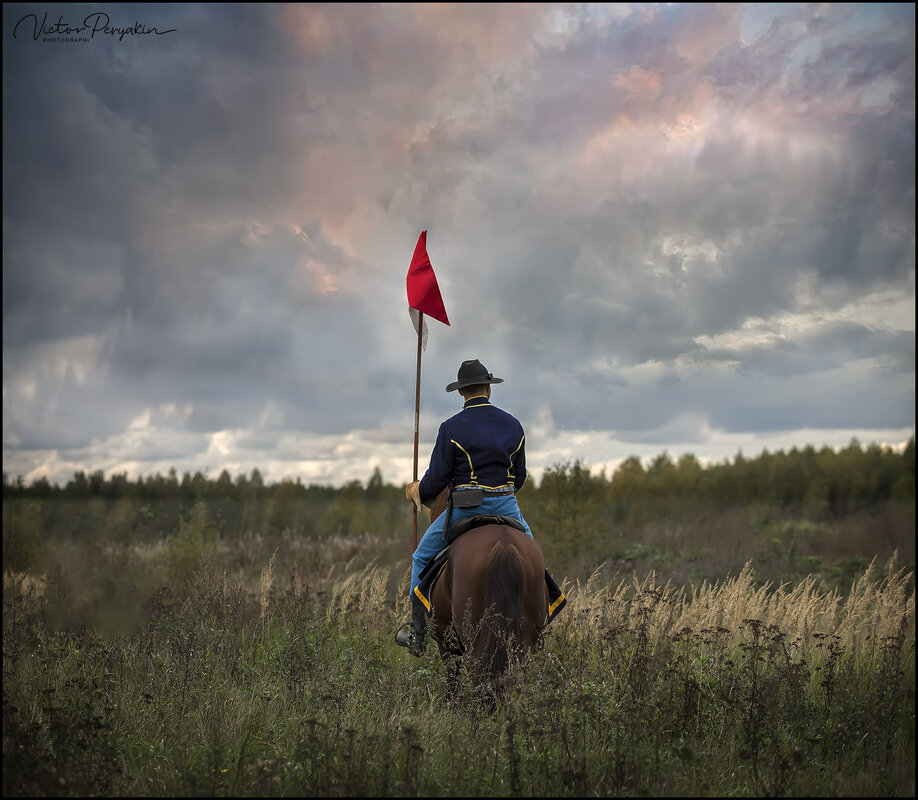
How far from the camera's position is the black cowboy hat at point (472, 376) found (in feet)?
21.4

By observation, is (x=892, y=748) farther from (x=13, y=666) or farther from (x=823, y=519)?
(x=823, y=519)

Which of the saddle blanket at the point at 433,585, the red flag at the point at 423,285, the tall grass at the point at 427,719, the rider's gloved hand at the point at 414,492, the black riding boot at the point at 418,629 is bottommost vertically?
the tall grass at the point at 427,719

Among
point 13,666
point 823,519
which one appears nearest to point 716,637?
point 13,666

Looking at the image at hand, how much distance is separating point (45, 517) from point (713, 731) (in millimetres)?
30579

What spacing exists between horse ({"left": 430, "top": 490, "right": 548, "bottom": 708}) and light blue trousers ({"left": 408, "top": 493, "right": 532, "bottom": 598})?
30cm

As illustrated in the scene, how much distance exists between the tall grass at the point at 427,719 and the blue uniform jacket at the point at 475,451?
5.04 feet

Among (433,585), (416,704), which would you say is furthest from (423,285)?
(416,704)

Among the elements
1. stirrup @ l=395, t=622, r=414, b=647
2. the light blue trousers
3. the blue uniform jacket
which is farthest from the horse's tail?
stirrup @ l=395, t=622, r=414, b=647

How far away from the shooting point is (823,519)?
29562 millimetres

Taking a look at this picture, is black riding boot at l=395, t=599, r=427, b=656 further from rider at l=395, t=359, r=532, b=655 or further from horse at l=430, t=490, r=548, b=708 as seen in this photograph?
horse at l=430, t=490, r=548, b=708

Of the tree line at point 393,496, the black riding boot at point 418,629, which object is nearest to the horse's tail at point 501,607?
the black riding boot at point 418,629

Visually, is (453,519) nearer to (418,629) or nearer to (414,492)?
(414,492)

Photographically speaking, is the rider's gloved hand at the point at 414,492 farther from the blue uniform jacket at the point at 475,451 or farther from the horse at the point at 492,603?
the horse at the point at 492,603

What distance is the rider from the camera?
6164 millimetres
